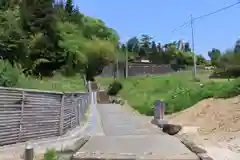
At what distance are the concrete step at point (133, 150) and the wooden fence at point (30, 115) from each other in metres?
1.39

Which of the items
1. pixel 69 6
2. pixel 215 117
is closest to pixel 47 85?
pixel 215 117

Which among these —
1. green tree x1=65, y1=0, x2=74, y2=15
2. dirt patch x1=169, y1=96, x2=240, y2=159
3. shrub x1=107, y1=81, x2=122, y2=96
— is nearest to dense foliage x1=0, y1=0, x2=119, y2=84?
green tree x1=65, y1=0, x2=74, y2=15

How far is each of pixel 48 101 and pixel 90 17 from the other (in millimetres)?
80422

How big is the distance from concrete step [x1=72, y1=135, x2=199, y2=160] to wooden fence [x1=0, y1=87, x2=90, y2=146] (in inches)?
54.7

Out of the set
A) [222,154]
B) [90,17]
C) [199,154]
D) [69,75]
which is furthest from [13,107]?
[90,17]

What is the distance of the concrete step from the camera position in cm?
1005

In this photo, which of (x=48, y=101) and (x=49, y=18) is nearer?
(x=48, y=101)

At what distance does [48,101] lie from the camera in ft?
42.9

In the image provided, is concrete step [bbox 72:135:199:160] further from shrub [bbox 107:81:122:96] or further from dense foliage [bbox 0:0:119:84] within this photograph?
shrub [bbox 107:81:122:96]

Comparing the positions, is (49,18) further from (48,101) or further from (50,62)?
(48,101)

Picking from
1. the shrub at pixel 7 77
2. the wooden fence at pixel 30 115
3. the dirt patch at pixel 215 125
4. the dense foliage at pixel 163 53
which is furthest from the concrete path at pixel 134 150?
the dense foliage at pixel 163 53

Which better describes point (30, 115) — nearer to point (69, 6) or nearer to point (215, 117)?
point (215, 117)

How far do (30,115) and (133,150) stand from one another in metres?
3.14

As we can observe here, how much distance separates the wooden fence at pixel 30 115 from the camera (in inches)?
411
